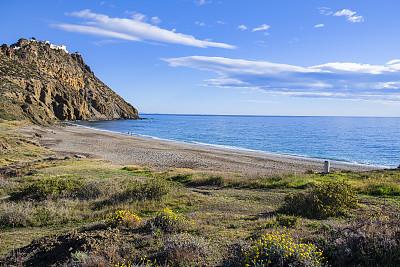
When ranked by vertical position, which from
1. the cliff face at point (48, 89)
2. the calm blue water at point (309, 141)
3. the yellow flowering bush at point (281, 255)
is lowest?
the calm blue water at point (309, 141)

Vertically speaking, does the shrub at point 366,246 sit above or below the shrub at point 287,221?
above

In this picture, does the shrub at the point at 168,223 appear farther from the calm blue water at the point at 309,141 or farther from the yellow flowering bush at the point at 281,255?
the calm blue water at the point at 309,141

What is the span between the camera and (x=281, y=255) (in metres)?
4.45

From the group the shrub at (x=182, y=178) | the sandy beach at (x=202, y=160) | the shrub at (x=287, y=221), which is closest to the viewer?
the shrub at (x=287, y=221)

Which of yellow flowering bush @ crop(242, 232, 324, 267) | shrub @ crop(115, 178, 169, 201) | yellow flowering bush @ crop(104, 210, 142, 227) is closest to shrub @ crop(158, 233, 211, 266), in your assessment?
yellow flowering bush @ crop(242, 232, 324, 267)

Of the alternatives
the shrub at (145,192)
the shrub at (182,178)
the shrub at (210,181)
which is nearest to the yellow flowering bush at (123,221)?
the shrub at (145,192)

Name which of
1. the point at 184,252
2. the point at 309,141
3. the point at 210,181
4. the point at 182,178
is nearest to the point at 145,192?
the point at 210,181

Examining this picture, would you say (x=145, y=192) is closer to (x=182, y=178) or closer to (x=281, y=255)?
(x=182, y=178)

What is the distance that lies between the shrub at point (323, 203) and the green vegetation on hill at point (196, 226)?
0.03m

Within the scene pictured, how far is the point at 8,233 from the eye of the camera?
686 centimetres

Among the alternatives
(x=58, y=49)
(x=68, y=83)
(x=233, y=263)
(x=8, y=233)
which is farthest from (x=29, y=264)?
(x=58, y=49)

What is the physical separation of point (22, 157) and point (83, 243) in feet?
69.3

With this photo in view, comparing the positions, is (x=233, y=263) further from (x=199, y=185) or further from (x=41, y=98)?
(x=41, y=98)

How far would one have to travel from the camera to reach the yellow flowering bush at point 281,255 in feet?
14.4
